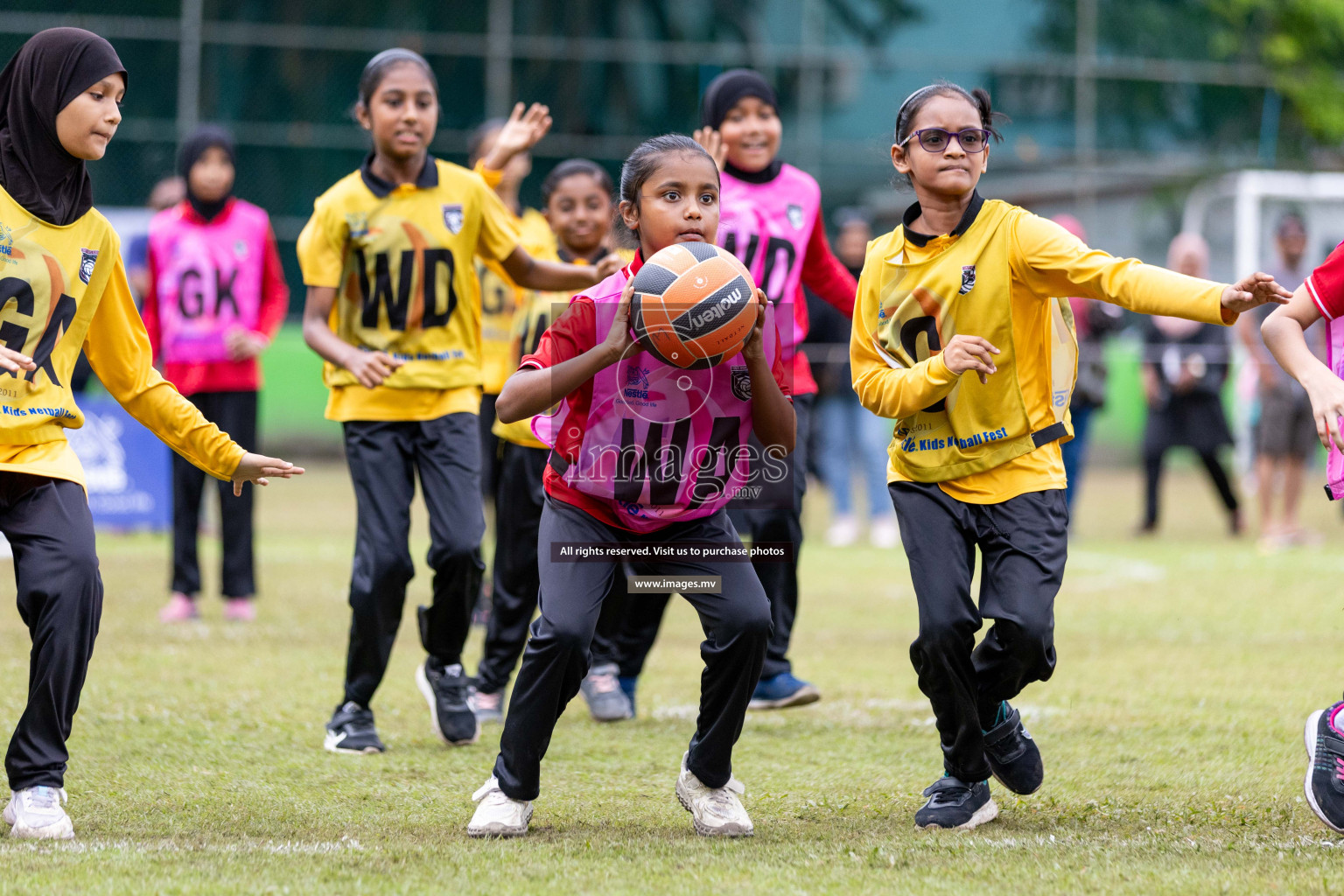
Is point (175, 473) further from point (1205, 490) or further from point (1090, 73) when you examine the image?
point (1090, 73)

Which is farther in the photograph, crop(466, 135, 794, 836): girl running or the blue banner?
the blue banner

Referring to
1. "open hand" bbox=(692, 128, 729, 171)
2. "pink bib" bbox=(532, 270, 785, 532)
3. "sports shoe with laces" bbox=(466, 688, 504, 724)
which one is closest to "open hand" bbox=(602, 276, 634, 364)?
"pink bib" bbox=(532, 270, 785, 532)

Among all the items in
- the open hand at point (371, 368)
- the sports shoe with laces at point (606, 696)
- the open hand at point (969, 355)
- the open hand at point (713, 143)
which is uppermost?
the open hand at point (713, 143)

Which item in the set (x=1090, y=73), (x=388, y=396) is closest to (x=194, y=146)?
(x=388, y=396)

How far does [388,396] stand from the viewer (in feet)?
19.0

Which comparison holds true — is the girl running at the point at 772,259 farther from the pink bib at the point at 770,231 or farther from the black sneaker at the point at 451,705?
the black sneaker at the point at 451,705

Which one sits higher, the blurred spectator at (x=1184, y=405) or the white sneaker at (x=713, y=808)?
the blurred spectator at (x=1184, y=405)

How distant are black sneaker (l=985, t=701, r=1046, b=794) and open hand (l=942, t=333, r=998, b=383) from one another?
105 cm

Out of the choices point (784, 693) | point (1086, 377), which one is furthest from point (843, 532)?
point (784, 693)

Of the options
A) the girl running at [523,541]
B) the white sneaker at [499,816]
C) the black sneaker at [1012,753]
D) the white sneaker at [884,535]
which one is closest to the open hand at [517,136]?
the girl running at [523,541]

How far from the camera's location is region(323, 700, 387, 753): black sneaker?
5.57 meters

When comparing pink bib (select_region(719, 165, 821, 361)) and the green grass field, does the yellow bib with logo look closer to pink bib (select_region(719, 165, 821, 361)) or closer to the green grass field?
the green grass field

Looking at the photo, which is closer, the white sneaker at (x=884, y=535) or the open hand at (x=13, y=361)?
the open hand at (x=13, y=361)

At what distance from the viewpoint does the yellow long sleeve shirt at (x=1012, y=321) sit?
14.4 feet
